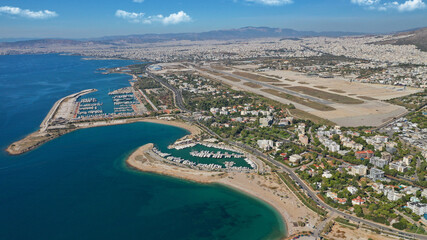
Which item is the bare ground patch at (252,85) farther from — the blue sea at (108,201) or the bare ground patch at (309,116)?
the blue sea at (108,201)

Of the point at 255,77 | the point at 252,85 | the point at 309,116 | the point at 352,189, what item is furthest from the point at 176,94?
the point at 352,189

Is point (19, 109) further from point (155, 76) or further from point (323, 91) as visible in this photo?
point (323, 91)

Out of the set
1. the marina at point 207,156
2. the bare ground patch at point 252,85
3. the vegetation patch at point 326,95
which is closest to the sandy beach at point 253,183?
the marina at point 207,156

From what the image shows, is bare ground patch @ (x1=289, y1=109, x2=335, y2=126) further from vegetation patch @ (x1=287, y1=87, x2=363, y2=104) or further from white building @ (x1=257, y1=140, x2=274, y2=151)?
white building @ (x1=257, y1=140, x2=274, y2=151)

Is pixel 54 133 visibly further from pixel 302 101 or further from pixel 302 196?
pixel 302 101

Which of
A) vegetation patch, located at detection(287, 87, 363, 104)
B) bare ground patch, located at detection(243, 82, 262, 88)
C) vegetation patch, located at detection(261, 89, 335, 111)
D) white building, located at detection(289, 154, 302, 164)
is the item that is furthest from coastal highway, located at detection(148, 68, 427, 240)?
bare ground patch, located at detection(243, 82, 262, 88)

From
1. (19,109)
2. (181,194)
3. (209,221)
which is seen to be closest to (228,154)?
(181,194)

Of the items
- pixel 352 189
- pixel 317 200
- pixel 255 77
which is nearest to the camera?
pixel 317 200
